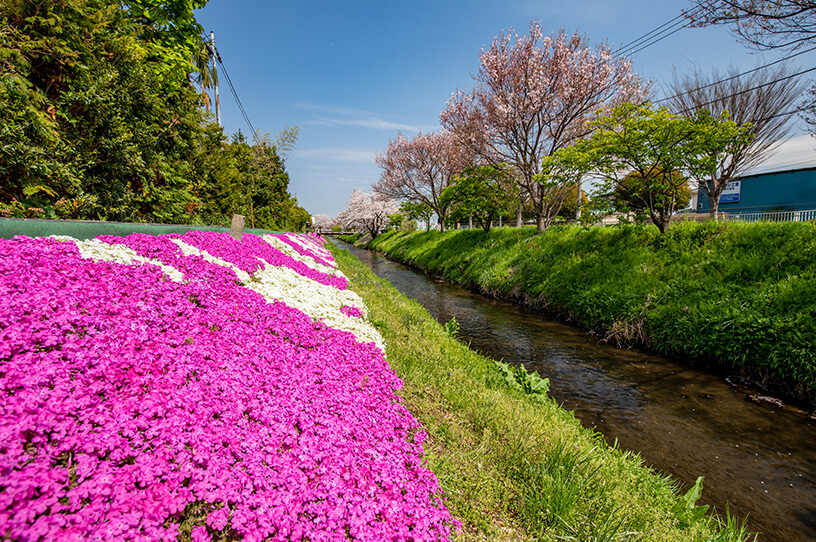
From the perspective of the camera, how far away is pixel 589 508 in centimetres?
281

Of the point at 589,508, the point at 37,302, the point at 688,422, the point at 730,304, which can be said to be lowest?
the point at 688,422

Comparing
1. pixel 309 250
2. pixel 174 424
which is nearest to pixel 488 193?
pixel 309 250

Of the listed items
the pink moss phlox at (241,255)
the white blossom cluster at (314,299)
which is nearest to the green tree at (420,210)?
the pink moss phlox at (241,255)

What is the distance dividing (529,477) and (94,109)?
9.85m

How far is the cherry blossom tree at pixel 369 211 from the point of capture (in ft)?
206

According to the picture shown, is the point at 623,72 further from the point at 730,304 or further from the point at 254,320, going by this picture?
the point at 254,320

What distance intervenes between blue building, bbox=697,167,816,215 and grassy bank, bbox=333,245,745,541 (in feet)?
129

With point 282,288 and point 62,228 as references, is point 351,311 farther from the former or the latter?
point 62,228

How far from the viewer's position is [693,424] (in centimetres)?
570

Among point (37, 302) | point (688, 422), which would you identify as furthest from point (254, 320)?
point (688, 422)

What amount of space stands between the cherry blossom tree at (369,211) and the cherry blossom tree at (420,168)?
16.9 metres

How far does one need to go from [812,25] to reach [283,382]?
13.2m

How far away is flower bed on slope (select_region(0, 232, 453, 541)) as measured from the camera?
1.58 m

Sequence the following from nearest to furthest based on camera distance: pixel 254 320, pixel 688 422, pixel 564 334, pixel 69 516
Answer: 1. pixel 69 516
2. pixel 254 320
3. pixel 688 422
4. pixel 564 334
